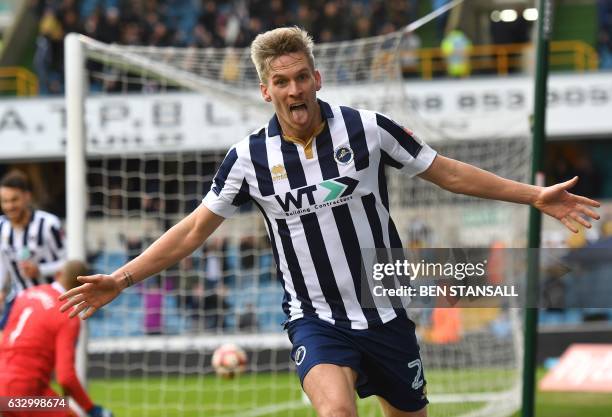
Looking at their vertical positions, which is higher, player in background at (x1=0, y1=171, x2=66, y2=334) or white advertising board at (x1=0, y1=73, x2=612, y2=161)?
white advertising board at (x1=0, y1=73, x2=612, y2=161)

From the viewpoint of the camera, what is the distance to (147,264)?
504 centimetres

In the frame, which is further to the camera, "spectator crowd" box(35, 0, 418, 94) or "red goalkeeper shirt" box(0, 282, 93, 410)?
"spectator crowd" box(35, 0, 418, 94)

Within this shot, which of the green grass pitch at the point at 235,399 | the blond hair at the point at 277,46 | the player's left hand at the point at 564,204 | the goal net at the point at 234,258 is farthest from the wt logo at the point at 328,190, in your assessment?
the green grass pitch at the point at 235,399

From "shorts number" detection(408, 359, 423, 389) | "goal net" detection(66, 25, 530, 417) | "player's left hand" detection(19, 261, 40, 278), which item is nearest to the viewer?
"shorts number" detection(408, 359, 423, 389)

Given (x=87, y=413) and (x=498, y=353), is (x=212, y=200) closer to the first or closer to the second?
(x=87, y=413)

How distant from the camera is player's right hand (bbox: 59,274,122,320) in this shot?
483 centimetres

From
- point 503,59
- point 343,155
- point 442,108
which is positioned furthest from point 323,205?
point 503,59

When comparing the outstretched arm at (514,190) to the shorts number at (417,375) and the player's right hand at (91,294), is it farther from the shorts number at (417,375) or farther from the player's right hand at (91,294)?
the player's right hand at (91,294)

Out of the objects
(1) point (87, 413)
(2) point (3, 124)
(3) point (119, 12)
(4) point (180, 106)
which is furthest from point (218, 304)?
(3) point (119, 12)

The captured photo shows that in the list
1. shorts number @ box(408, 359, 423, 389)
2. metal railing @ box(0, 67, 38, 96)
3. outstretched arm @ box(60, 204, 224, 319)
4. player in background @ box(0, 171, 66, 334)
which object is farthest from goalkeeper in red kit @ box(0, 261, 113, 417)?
metal railing @ box(0, 67, 38, 96)

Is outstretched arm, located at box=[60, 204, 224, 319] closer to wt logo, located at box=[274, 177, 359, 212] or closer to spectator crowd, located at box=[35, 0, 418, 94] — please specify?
wt logo, located at box=[274, 177, 359, 212]

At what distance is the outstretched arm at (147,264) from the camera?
4848mm

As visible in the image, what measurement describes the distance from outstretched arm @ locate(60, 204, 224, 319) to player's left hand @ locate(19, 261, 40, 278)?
4035 mm

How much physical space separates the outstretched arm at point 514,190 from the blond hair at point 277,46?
76 cm
